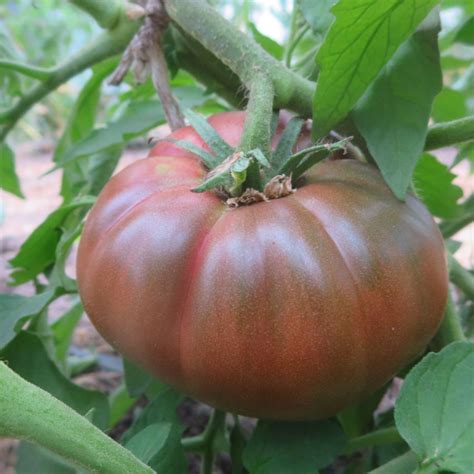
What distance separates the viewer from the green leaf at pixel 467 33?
0.76 metres

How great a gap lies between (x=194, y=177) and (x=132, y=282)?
4.7 inches

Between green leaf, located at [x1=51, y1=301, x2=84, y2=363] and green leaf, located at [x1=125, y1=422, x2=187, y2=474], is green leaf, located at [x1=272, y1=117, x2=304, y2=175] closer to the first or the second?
green leaf, located at [x1=125, y1=422, x2=187, y2=474]

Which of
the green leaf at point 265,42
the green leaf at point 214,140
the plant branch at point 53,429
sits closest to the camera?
the plant branch at point 53,429

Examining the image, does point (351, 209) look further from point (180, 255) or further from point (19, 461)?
point (19, 461)

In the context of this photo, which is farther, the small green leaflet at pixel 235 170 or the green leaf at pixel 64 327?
the green leaf at pixel 64 327

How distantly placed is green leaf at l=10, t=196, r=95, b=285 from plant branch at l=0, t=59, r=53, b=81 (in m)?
0.18

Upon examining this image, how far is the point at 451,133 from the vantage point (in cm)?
63

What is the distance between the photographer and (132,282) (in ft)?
1.74

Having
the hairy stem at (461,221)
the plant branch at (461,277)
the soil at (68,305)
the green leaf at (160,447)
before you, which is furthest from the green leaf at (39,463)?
the hairy stem at (461,221)

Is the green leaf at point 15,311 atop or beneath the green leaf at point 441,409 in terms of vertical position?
beneath

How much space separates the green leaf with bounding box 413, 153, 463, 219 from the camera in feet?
2.62

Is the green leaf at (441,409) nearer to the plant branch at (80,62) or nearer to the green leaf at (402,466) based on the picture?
the green leaf at (402,466)

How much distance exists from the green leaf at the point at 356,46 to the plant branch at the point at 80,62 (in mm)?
340

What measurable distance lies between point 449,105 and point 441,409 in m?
0.61
